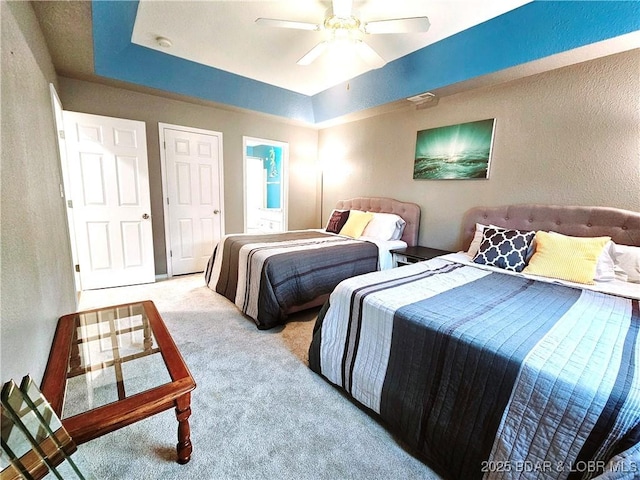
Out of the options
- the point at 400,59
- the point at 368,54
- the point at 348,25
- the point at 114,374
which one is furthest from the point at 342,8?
the point at 114,374

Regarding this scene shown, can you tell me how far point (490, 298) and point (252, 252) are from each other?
2009 millimetres

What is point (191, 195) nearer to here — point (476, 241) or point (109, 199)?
point (109, 199)

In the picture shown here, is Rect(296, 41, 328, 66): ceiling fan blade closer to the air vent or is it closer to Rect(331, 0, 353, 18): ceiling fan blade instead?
Rect(331, 0, 353, 18): ceiling fan blade

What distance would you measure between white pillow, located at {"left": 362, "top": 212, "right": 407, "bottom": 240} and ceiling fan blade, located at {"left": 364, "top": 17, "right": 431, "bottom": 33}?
2014mm

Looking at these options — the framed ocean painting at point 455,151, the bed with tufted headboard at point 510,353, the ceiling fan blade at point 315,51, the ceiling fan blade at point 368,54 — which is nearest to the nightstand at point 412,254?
the bed with tufted headboard at point 510,353

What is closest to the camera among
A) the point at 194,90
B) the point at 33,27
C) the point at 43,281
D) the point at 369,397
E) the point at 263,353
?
the point at 43,281

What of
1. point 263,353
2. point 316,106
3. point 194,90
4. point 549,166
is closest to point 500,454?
point 263,353

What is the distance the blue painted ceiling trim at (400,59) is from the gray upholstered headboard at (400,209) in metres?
1.26

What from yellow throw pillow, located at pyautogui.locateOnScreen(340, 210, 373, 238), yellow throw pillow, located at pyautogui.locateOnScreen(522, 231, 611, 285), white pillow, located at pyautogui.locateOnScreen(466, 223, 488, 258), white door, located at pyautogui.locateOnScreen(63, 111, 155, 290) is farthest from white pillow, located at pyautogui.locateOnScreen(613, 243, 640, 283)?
white door, located at pyautogui.locateOnScreen(63, 111, 155, 290)

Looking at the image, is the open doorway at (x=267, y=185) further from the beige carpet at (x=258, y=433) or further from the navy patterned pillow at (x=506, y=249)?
the navy patterned pillow at (x=506, y=249)

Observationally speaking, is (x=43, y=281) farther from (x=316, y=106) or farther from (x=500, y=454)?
(x=316, y=106)

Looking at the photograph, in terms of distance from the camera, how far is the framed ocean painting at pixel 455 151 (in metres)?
2.88

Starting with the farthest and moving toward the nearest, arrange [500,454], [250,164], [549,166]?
[250,164] < [549,166] < [500,454]

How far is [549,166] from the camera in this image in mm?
2477
